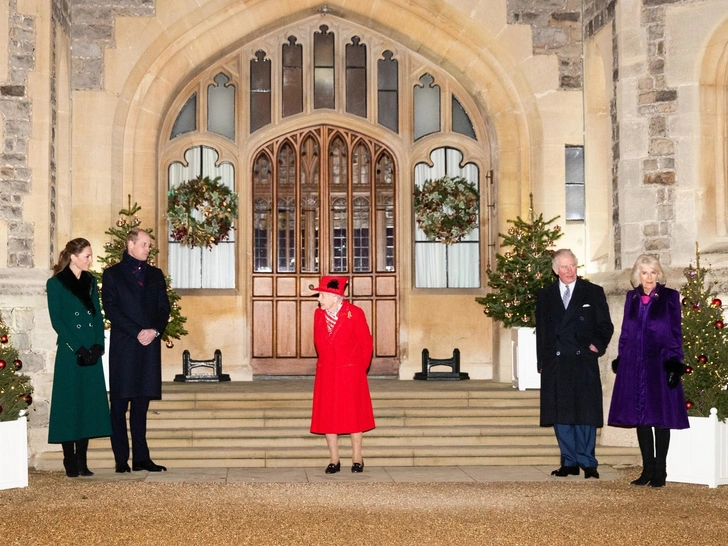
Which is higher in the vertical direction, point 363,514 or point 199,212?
point 199,212

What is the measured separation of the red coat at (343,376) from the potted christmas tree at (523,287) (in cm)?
263

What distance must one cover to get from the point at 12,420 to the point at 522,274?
494 cm

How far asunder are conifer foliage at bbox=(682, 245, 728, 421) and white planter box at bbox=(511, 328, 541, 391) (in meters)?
2.33

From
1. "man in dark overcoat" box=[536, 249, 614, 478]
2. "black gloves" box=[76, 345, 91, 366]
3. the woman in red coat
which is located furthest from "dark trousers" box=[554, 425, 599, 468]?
"black gloves" box=[76, 345, 91, 366]

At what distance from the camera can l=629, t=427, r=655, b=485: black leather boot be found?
7.48 metres

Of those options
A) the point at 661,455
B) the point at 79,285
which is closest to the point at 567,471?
the point at 661,455

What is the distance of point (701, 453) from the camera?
758 cm

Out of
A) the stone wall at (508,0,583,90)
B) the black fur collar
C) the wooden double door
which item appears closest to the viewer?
the black fur collar

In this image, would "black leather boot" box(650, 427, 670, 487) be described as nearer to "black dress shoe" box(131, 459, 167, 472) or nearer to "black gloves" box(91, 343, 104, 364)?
"black dress shoe" box(131, 459, 167, 472)

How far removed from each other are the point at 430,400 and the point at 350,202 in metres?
3.17

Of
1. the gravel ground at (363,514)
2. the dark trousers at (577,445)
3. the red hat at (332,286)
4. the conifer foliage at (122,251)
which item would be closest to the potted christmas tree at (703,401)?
the gravel ground at (363,514)

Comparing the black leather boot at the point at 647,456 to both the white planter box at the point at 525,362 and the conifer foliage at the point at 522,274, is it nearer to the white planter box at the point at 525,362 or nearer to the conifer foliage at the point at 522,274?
the white planter box at the point at 525,362

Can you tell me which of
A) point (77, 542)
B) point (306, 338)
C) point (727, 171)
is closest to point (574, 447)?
point (727, 171)

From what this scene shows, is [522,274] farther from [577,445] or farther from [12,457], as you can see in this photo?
[12,457]
